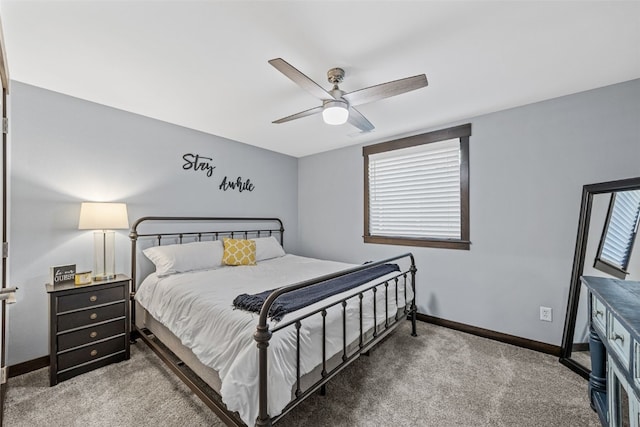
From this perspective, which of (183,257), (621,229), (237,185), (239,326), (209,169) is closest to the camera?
(239,326)

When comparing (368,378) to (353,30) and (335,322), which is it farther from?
(353,30)

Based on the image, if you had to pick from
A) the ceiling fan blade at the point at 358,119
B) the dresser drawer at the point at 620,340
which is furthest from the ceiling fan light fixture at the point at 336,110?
the dresser drawer at the point at 620,340

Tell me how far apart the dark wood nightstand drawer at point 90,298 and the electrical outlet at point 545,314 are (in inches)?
150

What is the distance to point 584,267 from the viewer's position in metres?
2.28

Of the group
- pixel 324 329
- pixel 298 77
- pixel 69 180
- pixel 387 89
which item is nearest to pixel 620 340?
pixel 324 329

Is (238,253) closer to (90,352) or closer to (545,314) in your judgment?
(90,352)

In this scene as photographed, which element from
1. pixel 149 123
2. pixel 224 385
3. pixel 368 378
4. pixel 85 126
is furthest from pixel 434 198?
pixel 85 126

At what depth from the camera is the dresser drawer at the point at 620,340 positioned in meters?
1.22

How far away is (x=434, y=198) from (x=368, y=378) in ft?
6.82

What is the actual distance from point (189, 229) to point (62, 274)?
1232 mm

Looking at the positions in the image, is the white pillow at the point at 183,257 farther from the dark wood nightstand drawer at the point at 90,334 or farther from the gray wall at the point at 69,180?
the dark wood nightstand drawer at the point at 90,334

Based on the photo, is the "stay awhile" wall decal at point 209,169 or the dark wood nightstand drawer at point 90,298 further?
the "stay awhile" wall decal at point 209,169

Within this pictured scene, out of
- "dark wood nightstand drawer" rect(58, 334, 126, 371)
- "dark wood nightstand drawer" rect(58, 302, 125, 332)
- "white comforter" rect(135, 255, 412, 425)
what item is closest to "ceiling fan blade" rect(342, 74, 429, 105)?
"white comforter" rect(135, 255, 412, 425)

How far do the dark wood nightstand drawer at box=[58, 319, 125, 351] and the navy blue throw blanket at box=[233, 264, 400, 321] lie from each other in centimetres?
136
